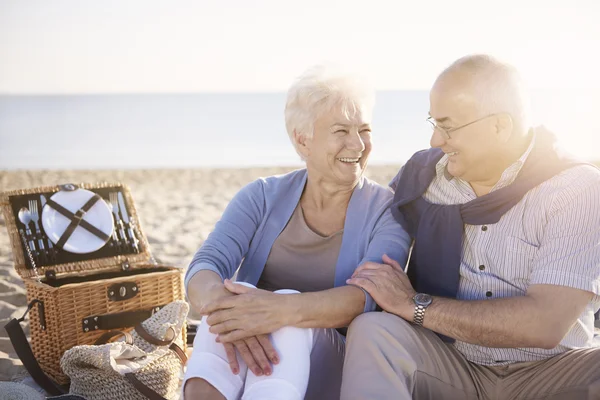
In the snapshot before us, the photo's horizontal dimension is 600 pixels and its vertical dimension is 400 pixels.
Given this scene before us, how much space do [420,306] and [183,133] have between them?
21749 mm

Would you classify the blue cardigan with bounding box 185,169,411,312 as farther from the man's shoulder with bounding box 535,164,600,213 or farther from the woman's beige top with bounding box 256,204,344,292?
the man's shoulder with bounding box 535,164,600,213

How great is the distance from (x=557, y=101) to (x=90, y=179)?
3398 cm

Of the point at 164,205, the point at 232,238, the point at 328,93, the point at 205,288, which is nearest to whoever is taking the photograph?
the point at 205,288

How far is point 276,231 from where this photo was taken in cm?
319

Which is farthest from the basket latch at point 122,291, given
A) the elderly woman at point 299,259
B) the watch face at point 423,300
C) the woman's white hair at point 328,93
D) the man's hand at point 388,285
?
the watch face at point 423,300

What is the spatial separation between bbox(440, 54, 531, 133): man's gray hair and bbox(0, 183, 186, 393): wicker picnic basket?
199 centimetres

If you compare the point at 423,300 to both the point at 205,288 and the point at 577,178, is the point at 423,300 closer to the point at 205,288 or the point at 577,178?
the point at 577,178

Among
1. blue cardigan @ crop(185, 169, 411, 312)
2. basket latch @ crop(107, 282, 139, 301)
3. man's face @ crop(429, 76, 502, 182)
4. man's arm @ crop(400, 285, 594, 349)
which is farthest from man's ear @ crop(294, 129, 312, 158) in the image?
basket latch @ crop(107, 282, 139, 301)

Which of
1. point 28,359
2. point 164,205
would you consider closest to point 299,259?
point 28,359

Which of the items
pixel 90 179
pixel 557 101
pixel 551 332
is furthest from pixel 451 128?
pixel 557 101

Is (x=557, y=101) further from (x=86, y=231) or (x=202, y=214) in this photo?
(x=86, y=231)

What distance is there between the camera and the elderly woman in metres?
2.56

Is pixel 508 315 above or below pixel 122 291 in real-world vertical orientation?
above

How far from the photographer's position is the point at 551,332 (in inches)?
92.8
